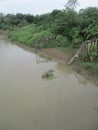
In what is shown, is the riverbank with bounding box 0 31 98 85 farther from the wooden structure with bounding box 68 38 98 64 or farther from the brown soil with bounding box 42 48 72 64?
the wooden structure with bounding box 68 38 98 64

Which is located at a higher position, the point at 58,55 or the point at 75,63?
the point at 58,55

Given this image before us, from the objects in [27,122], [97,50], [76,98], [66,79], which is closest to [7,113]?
[27,122]

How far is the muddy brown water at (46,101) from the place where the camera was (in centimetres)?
554

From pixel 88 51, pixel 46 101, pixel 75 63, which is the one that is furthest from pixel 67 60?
pixel 46 101

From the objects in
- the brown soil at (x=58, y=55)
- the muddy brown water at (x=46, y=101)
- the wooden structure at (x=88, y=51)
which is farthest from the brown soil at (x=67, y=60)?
the wooden structure at (x=88, y=51)

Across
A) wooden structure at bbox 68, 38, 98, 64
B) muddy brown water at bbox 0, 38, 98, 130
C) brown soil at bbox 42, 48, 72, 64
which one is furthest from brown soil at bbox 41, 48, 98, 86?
wooden structure at bbox 68, 38, 98, 64

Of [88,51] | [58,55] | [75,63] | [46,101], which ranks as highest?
[88,51]

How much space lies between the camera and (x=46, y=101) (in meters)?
6.82

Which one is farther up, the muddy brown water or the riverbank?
the riverbank

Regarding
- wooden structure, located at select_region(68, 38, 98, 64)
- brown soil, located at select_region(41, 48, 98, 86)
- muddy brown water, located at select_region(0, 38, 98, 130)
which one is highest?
wooden structure, located at select_region(68, 38, 98, 64)

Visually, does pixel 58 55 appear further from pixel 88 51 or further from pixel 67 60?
Answer: pixel 88 51

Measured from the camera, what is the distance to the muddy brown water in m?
5.54

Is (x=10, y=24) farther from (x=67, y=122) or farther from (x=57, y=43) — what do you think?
(x=67, y=122)

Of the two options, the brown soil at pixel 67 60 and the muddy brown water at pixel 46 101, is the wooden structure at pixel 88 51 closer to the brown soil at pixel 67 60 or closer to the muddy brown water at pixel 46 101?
the brown soil at pixel 67 60
